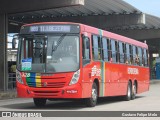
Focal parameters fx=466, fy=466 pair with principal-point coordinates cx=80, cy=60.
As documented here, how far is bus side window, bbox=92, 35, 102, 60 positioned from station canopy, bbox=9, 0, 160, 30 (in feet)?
71.6

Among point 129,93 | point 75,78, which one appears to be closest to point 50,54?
point 75,78

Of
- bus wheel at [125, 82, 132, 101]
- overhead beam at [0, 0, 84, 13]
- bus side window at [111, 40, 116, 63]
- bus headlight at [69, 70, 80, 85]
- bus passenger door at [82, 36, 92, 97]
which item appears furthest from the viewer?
overhead beam at [0, 0, 84, 13]

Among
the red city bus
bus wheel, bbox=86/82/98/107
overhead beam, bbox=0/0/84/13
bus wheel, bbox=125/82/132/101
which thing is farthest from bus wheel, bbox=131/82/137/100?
overhead beam, bbox=0/0/84/13

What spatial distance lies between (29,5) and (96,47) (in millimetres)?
16795

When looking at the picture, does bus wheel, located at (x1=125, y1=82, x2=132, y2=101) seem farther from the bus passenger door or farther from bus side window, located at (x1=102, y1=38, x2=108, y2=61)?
the bus passenger door

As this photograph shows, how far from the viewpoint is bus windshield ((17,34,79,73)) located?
16688 mm

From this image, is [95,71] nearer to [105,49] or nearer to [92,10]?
[105,49]

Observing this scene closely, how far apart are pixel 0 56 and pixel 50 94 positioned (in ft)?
64.7

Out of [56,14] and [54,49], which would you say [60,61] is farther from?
[56,14]

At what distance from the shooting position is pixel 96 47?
18484 mm

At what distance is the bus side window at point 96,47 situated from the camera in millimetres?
18188

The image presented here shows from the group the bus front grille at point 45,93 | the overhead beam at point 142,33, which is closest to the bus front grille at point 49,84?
the bus front grille at point 45,93

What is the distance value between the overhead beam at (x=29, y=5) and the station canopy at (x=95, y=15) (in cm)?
689

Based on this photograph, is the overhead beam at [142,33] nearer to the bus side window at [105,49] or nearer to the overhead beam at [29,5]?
the overhead beam at [29,5]
